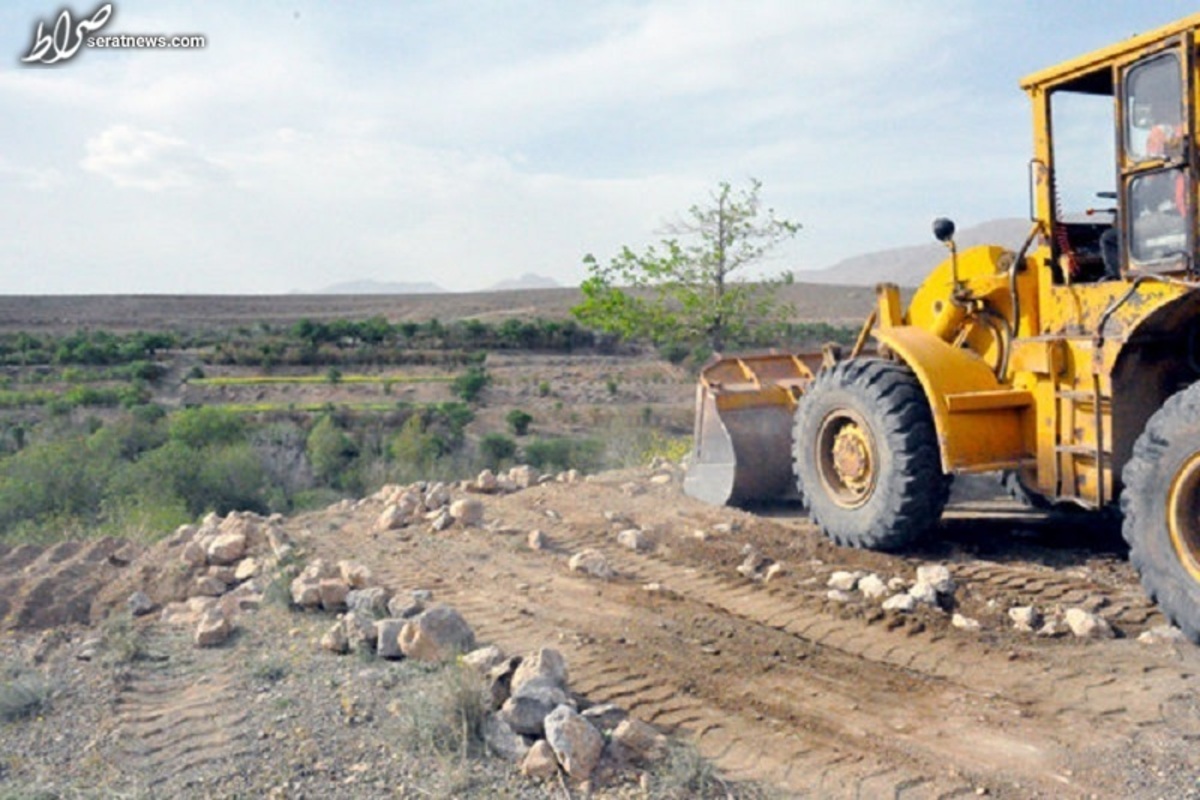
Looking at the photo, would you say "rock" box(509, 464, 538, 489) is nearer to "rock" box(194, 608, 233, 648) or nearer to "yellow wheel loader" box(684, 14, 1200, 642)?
"yellow wheel loader" box(684, 14, 1200, 642)

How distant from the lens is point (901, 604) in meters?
6.50

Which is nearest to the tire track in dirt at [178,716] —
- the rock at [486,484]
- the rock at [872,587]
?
the rock at [872,587]

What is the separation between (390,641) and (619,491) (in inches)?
210

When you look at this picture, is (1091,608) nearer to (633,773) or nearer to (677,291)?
(633,773)

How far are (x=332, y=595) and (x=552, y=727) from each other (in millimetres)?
2798

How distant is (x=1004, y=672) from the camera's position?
5.48m

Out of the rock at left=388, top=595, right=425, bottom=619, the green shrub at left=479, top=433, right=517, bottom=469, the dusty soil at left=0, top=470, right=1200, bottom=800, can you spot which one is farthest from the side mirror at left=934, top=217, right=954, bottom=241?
the green shrub at left=479, top=433, right=517, bottom=469

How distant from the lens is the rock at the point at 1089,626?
591cm

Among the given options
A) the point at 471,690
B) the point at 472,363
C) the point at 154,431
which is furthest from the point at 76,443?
the point at 472,363

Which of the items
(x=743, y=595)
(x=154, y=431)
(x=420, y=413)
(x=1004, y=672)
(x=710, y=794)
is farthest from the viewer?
(x=420, y=413)

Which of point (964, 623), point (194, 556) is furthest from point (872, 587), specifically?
point (194, 556)

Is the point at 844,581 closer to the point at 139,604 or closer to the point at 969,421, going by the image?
the point at 969,421

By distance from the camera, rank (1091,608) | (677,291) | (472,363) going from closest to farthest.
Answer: (1091,608), (677,291), (472,363)

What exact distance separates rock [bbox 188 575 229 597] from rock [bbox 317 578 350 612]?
4.06 ft
